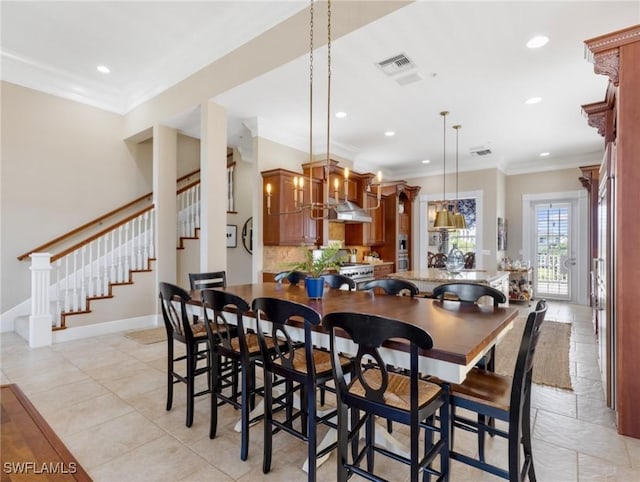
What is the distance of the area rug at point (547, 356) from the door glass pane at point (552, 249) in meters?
2.94

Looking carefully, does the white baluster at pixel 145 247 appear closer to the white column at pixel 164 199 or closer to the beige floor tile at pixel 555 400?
the white column at pixel 164 199

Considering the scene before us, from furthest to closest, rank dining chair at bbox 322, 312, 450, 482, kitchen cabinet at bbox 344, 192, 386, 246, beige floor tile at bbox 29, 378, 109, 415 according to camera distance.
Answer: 1. kitchen cabinet at bbox 344, 192, 386, 246
2. beige floor tile at bbox 29, 378, 109, 415
3. dining chair at bbox 322, 312, 450, 482

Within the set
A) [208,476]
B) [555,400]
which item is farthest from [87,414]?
[555,400]

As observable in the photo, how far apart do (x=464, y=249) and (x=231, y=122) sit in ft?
19.9

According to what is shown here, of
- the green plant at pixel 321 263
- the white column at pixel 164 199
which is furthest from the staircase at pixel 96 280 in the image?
the green plant at pixel 321 263

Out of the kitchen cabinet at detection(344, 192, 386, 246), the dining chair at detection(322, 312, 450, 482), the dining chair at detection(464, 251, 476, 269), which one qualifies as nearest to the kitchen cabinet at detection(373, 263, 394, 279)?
the kitchen cabinet at detection(344, 192, 386, 246)

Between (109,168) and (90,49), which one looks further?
(109,168)

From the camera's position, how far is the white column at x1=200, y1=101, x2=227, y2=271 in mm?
4398

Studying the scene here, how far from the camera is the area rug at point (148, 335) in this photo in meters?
4.34

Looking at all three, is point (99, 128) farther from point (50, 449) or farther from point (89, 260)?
point (50, 449)

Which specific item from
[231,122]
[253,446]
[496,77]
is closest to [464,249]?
[496,77]

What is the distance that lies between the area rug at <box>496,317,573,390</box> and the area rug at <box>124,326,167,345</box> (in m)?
4.07

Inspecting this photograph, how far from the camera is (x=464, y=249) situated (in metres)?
8.21

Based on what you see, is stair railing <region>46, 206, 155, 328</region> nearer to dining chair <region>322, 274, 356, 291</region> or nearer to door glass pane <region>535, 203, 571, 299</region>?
dining chair <region>322, 274, 356, 291</region>
